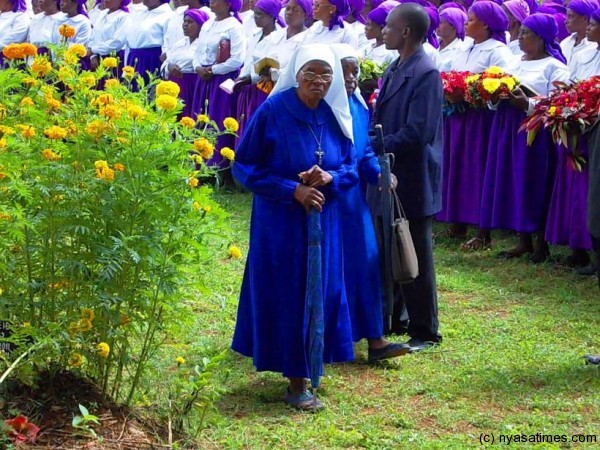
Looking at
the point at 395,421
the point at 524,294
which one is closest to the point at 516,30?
the point at 524,294

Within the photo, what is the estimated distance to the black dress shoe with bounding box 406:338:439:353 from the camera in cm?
691

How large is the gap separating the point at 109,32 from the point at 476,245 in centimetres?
792

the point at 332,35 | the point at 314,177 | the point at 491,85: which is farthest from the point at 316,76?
the point at 332,35

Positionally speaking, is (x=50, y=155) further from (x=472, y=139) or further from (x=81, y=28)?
(x=81, y=28)

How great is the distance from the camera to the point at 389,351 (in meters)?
6.49

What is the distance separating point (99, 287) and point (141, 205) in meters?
0.38

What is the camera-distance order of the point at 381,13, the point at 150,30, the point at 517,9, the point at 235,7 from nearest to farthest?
the point at 517,9
the point at 381,13
the point at 235,7
the point at 150,30

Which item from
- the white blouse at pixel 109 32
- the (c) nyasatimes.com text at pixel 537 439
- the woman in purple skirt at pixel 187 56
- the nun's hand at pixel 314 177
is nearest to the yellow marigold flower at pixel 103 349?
the nun's hand at pixel 314 177

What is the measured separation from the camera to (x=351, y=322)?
632cm

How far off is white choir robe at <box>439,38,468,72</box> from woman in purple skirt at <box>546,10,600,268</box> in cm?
168

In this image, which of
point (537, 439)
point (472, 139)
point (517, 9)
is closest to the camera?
point (537, 439)

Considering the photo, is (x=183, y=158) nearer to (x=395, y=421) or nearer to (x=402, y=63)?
(x=395, y=421)

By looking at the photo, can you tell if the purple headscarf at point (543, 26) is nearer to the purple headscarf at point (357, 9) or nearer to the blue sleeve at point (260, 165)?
the purple headscarf at point (357, 9)

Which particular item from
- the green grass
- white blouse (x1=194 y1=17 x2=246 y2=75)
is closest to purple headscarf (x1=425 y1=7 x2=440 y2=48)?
white blouse (x1=194 y1=17 x2=246 y2=75)
